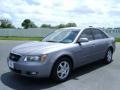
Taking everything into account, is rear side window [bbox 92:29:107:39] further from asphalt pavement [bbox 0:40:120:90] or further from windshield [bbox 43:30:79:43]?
asphalt pavement [bbox 0:40:120:90]

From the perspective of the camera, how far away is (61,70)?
20.7 ft

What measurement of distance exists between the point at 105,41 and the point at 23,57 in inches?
150

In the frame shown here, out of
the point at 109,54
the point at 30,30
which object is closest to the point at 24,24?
the point at 30,30

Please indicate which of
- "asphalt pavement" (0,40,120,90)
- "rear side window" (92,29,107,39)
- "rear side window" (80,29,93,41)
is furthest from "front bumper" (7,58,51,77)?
"rear side window" (92,29,107,39)

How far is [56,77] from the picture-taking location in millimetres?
6105

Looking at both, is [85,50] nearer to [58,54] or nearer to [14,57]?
[58,54]

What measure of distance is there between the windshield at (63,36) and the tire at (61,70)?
2.50 feet

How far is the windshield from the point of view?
695cm

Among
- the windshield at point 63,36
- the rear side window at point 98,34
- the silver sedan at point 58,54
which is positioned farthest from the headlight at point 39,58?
the rear side window at point 98,34

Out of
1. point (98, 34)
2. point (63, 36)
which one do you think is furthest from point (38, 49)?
point (98, 34)

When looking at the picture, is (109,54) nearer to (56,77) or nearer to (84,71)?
(84,71)

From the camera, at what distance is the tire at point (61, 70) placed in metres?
6.06

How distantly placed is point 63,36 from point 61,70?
1.37 metres

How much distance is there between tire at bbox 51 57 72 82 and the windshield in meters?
0.76
